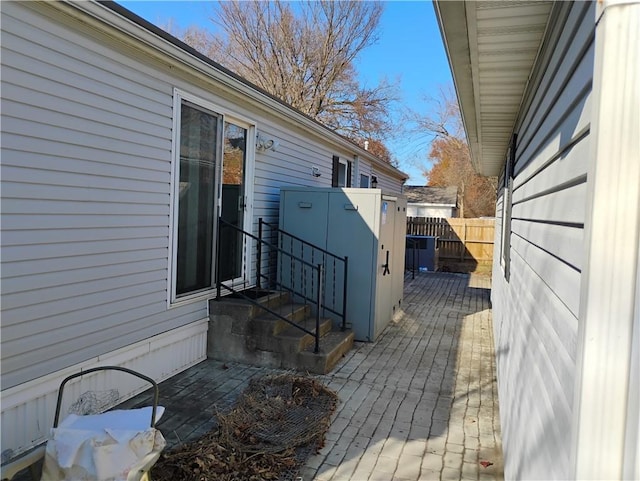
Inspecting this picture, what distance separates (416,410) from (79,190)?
314 cm

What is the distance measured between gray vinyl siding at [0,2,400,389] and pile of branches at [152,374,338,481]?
1139 mm

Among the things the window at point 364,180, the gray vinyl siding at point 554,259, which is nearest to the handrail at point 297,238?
the gray vinyl siding at point 554,259

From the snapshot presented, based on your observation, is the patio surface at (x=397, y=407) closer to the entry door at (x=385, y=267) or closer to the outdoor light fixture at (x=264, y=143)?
the entry door at (x=385, y=267)

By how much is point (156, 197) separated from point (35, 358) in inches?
64.3

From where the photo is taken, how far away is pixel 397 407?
396 centimetres

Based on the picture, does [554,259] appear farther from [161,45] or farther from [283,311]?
[283,311]

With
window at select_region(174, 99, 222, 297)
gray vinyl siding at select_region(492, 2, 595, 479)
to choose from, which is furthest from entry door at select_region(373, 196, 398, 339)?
gray vinyl siding at select_region(492, 2, 595, 479)

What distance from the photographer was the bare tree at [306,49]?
20.9 meters

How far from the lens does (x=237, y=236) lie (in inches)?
224

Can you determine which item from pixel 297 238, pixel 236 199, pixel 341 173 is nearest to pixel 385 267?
pixel 297 238

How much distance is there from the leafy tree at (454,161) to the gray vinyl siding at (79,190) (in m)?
23.6

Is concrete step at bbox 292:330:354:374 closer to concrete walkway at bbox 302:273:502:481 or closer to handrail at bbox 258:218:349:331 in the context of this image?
concrete walkway at bbox 302:273:502:481

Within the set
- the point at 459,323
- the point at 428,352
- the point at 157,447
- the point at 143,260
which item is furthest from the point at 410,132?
the point at 157,447

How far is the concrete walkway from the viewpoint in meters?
3.00
